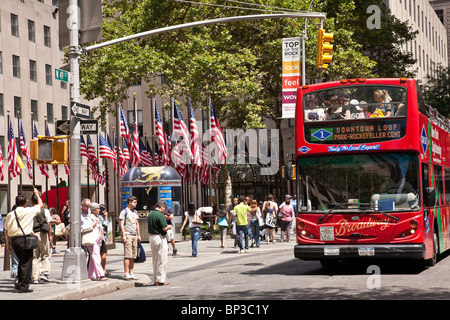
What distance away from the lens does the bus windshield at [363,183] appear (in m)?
15.3

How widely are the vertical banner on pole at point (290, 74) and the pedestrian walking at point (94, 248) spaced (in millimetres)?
10880

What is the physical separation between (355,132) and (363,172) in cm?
85

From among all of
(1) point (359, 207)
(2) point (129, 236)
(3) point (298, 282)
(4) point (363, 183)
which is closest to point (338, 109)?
(4) point (363, 183)

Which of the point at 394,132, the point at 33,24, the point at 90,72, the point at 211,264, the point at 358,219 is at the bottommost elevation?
the point at 211,264

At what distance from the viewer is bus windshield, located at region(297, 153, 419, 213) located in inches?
603

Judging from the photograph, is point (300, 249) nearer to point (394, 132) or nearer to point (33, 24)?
point (394, 132)

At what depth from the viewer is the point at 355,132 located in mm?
15617

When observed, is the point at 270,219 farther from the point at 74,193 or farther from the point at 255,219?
the point at 74,193

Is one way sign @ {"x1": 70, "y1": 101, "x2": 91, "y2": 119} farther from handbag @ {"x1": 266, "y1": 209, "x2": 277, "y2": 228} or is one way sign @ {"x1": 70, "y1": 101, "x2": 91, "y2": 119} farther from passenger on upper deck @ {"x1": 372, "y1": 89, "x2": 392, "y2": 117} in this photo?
handbag @ {"x1": 266, "y1": 209, "x2": 277, "y2": 228}

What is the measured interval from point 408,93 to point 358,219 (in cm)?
277

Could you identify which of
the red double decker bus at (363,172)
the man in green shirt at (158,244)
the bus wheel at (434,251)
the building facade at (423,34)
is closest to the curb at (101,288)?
the man in green shirt at (158,244)

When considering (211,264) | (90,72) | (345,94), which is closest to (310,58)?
(90,72)

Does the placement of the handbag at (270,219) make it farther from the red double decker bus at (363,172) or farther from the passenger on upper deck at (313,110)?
the passenger on upper deck at (313,110)
